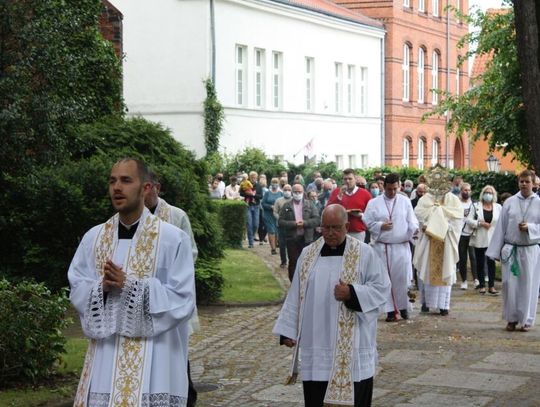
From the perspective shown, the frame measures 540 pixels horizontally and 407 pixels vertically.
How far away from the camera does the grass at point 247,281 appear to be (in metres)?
19.2

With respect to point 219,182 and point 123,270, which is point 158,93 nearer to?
point 219,182

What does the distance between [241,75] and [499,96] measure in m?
13.9

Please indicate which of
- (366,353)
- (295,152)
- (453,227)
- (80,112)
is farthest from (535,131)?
(295,152)

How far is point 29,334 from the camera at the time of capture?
35.3ft

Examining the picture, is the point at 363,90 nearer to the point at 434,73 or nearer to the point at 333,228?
the point at 434,73

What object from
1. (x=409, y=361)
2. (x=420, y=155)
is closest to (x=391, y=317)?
(x=409, y=361)

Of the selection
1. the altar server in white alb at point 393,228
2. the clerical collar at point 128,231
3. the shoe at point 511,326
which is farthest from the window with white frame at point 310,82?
the clerical collar at point 128,231

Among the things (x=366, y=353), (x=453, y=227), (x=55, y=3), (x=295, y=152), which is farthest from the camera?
(x=295, y=152)

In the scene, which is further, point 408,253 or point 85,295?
point 408,253

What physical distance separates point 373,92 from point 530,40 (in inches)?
1776

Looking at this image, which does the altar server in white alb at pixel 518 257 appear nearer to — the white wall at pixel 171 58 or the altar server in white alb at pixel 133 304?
the altar server in white alb at pixel 133 304

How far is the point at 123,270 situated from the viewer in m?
7.17

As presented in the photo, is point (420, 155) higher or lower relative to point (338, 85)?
lower

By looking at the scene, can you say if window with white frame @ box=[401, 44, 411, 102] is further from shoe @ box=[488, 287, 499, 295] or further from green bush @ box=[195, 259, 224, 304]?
green bush @ box=[195, 259, 224, 304]
